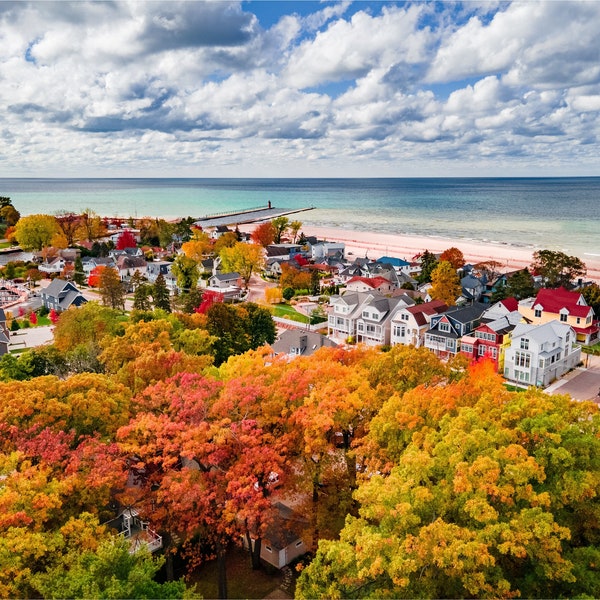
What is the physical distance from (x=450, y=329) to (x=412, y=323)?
125 inches

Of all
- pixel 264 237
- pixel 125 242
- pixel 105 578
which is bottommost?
pixel 125 242

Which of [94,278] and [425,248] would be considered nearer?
[94,278]

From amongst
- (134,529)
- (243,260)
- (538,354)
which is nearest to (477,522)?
(134,529)

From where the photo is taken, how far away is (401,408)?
18.2 metres

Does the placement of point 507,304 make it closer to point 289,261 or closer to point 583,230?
point 289,261

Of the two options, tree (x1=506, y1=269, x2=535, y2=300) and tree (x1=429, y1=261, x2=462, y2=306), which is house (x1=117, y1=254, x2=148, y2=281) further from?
tree (x1=506, y1=269, x2=535, y2=300)

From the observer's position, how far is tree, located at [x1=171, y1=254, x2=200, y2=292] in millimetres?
70188

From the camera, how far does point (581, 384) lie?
38719mm

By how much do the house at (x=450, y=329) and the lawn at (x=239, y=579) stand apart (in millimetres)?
28066

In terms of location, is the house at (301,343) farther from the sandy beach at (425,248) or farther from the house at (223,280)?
the sandy beach at (425,248)

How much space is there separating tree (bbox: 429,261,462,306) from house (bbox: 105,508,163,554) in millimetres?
41973

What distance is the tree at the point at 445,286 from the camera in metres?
56.2

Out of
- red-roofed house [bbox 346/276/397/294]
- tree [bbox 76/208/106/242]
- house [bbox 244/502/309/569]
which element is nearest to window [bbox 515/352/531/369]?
red-roofed house [bbox 346/276/397/294]

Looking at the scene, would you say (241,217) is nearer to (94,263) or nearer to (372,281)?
(94,263)
